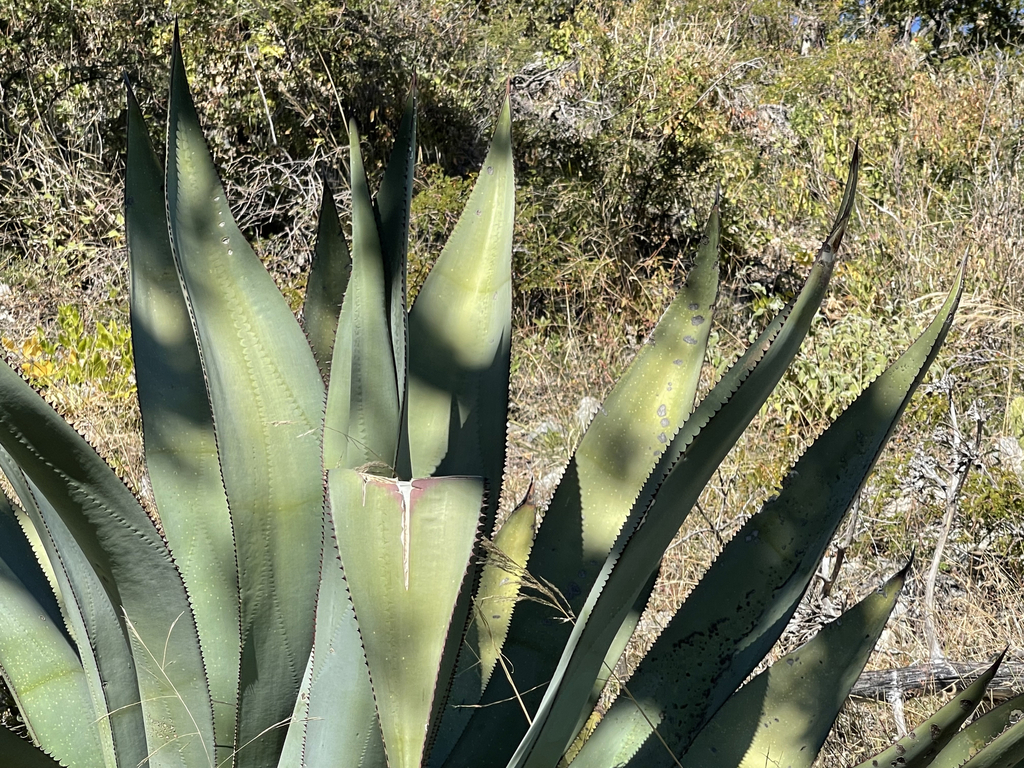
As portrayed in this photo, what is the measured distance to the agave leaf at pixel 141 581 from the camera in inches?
35.2

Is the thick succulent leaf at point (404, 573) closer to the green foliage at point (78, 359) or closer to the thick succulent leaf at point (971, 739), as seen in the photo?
the thick succulent leaf at point (971, 739)

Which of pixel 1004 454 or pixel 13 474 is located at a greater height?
pixel 13 474

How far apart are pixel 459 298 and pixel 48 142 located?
4.99 metres

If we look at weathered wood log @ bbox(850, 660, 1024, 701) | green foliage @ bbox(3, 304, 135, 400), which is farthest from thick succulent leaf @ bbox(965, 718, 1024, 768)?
green foliage @ bbox(3, 304, 135, 400)

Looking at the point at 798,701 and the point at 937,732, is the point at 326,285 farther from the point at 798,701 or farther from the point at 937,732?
the point at 937,732

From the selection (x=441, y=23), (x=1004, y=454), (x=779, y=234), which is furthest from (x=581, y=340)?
(x=441, y=23)

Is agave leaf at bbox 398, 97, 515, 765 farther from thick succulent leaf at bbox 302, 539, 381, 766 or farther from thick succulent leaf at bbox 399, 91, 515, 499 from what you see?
thick succulent leaf at bbox 302, 539, 381, 766

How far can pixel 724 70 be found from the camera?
6324 mm

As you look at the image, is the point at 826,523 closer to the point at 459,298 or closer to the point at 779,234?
the point at 459,298

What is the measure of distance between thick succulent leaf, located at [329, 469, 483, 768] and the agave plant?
0.02m

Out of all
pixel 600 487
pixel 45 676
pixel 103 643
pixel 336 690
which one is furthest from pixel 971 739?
pixel 45 676

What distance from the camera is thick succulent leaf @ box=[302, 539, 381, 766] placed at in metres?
0.85

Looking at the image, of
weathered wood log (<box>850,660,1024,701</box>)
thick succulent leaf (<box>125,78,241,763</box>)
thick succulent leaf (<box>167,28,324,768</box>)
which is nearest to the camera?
thick succulent leaf (<box>167,28,324,768</box>)

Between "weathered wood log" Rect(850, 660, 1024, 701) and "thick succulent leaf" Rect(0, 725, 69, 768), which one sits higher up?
"thick succulent leaf" Rect(0, 725, 69, 768)
